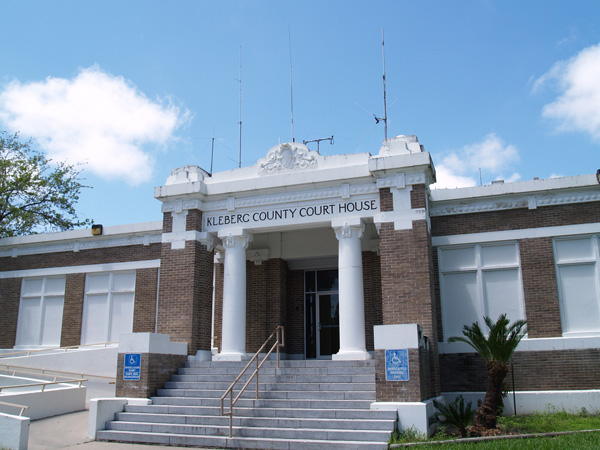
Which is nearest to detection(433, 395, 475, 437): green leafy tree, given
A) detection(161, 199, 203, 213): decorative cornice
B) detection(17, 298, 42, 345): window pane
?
detection(161, 199, 203, 213): decorative cornice

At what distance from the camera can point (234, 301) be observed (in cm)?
1524

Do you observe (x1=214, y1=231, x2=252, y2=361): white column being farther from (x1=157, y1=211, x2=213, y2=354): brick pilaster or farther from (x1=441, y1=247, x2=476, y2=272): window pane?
(x1=441, y1=247, x2=476, y2=272): window pane

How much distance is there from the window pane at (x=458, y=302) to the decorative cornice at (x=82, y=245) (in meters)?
9.67

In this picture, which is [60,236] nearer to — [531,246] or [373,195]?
[373,195]

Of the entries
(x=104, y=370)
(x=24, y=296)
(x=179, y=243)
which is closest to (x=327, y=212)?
(x=179, y=243)

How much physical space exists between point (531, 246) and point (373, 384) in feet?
19.4

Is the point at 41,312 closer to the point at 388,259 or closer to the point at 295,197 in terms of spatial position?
the point at 295,197

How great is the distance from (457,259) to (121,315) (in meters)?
11.2

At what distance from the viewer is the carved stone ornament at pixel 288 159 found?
15469mm

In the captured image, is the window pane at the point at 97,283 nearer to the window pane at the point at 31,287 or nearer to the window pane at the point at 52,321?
the window pane at the point at 52,321

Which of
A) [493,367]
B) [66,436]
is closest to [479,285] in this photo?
[493,367]

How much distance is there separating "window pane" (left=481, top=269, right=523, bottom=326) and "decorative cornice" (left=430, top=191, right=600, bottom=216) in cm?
173

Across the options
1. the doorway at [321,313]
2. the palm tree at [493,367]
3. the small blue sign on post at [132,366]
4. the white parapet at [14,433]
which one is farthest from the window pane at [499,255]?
the white parapet at [14,433]

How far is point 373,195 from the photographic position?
14.7 m
